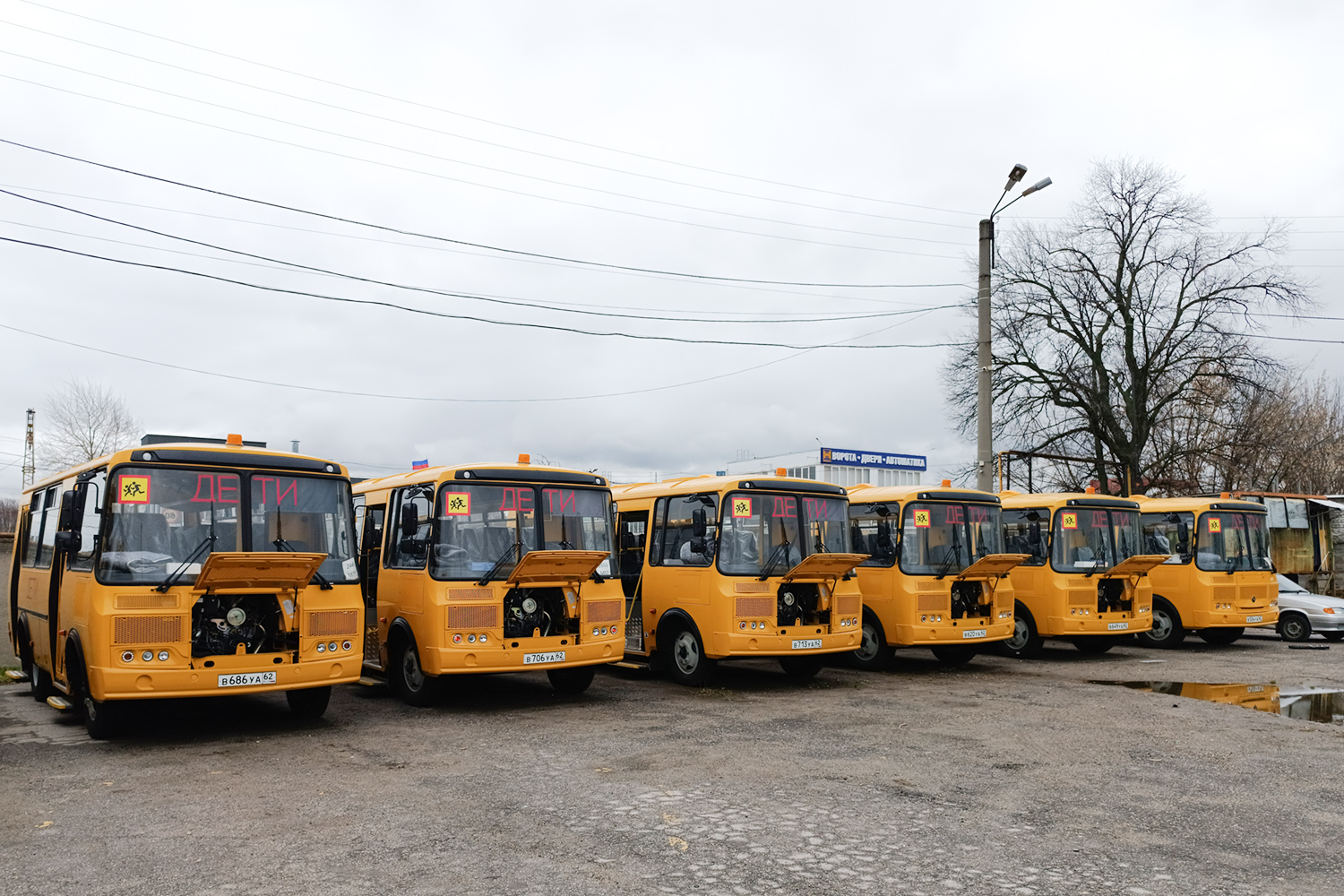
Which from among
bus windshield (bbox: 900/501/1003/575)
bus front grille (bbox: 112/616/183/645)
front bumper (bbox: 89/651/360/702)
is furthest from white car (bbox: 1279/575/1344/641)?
bus front grille (bbox: 112/616/183/645)

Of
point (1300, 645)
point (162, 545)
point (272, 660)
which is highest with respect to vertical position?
point (162, 545)

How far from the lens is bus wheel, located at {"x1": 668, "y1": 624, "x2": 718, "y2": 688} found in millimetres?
13281

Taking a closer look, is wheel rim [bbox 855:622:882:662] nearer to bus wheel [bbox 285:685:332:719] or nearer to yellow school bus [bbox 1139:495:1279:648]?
yellow school bus [bbox 1139:495:1279:648]

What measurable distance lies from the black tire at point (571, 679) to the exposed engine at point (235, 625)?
146 inches

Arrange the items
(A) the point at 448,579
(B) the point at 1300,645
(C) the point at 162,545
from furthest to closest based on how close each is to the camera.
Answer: (B) the point at 1300,645
(A) the point at 448,579
(C) the point at 162,545

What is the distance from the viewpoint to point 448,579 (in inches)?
443

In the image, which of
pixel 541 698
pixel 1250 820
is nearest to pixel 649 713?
pixel 541 698

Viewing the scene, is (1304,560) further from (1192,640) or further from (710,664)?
(710,664)

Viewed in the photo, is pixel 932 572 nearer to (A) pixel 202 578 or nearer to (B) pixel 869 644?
(B) pixel 869 644

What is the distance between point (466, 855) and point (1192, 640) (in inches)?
762

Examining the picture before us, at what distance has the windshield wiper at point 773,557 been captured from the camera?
13.0 metres

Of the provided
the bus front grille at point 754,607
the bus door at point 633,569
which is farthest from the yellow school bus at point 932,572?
the bus door at point 633,569

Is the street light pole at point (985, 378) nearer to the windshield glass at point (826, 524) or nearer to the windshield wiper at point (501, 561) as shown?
the windshield glass at point (826, 524)

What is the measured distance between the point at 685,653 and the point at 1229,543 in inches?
447
